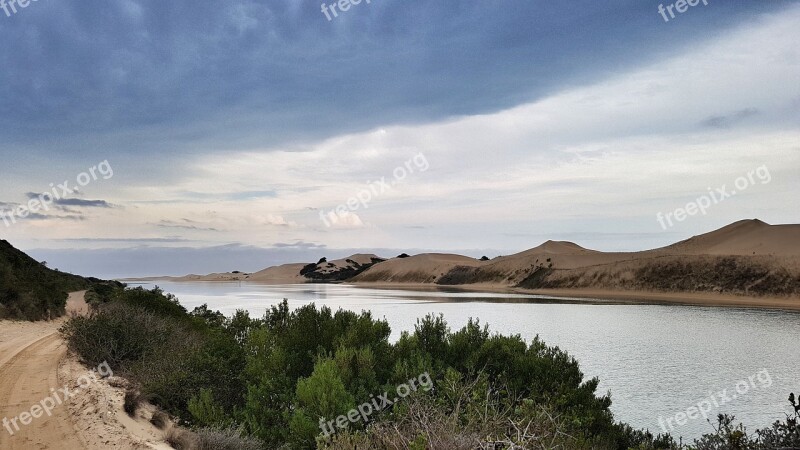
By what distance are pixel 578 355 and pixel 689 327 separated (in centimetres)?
1615

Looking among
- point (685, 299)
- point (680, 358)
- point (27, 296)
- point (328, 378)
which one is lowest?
point (680, 358)

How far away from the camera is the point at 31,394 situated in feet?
44.7

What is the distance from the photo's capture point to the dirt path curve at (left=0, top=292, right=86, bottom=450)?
1096cm

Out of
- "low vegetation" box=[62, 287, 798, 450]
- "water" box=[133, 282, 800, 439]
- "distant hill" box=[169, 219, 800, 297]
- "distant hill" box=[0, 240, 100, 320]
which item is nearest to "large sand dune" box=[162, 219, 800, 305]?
"distant hill" box=[169, 219, 800, 297]

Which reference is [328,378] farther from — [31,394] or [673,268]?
[673,268]

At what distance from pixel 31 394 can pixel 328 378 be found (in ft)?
26.4

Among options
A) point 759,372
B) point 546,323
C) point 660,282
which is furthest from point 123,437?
point 660,282

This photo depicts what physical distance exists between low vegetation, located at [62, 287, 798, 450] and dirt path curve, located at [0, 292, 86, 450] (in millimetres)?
1461

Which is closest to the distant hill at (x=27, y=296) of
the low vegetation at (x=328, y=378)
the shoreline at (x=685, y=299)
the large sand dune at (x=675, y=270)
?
the low vegetation at (x=328, y=378)

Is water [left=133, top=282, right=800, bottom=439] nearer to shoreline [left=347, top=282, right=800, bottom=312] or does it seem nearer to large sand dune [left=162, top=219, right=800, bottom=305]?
shoreline [left=347, top=282, right=800, bottom=312]

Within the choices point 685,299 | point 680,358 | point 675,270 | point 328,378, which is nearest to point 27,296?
point 328,378

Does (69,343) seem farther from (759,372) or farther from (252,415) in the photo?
(759,372)

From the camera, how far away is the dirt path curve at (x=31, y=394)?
36.0ft

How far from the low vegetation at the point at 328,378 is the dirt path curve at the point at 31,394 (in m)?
1.46
